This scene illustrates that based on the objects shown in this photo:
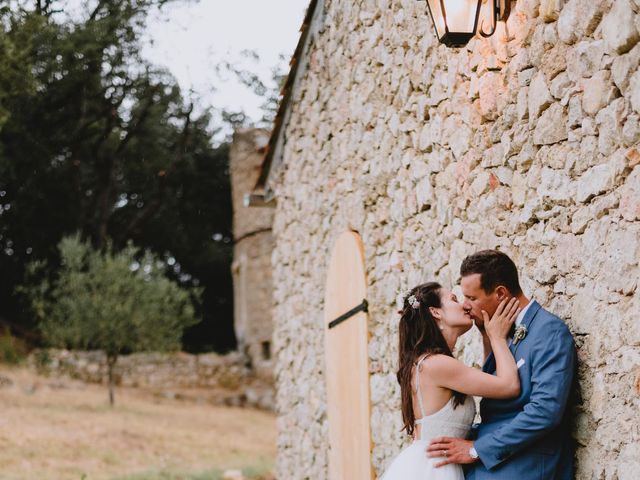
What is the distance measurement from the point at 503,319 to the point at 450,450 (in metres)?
0.60

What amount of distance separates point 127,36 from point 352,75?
42.5ft

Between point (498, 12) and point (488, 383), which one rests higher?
point (498, 12)

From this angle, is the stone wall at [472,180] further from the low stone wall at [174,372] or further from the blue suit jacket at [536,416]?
the low stone wall at [174,372]

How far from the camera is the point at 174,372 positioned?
20.0 meters

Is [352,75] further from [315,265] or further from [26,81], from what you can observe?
[26,81]

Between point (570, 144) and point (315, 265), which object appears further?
point (315, 265)

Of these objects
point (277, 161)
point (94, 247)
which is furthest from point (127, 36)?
point (277, 161)

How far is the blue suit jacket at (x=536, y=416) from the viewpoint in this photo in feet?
10.1

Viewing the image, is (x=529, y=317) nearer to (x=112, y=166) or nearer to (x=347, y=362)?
(x=347, y=362)

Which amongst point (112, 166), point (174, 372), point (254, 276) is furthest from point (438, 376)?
point (112, 166)

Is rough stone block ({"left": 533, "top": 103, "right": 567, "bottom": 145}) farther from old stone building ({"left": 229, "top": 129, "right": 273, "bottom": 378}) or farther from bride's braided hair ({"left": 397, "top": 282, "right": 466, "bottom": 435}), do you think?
old stone building ({"left": 229, "top": 129, "right": 273, "bottom": 378})

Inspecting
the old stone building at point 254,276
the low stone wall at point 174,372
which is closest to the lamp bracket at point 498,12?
the low stone wall at point 174,372

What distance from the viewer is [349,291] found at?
20.5 ft

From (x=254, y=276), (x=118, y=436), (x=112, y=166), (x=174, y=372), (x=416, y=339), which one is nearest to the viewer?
(x=416, y=339)
